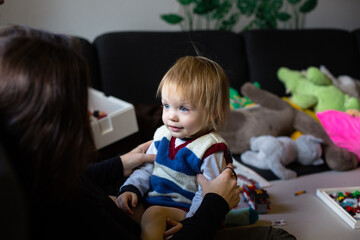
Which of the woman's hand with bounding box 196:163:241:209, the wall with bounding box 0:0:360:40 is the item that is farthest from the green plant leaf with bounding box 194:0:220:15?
the woman's hand with bounding box 196:163:241:209

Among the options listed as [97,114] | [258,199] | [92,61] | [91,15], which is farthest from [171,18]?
[258,199]

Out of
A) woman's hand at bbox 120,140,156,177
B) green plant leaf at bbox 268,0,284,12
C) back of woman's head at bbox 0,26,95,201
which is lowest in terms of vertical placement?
woman's hand at bbox 120,140,156,177

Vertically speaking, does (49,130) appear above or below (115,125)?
above

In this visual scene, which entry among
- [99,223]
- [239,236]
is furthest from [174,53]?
[99,223]

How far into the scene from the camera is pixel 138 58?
205 cm

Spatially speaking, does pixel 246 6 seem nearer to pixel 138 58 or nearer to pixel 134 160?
pixel 138 58

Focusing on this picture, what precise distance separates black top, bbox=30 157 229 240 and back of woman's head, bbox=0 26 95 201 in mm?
35

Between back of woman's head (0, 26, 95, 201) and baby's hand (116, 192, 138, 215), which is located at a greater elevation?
back of woman's head (0, 26, 95, 201)

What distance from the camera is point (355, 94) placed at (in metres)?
2.25

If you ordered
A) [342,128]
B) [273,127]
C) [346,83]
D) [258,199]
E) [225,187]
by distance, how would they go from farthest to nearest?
[346,83] → [342,128] → [273,127] → [258,199] → [225,187]

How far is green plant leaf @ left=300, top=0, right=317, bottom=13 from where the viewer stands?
2.64 m

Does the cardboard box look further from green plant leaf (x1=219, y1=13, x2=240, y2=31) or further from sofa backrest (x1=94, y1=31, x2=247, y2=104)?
green plant leaf (x1=219, y1=13, x2=240, y2=31)

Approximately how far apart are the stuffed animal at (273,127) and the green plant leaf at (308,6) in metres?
1.07

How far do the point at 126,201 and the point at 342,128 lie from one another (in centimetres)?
145
